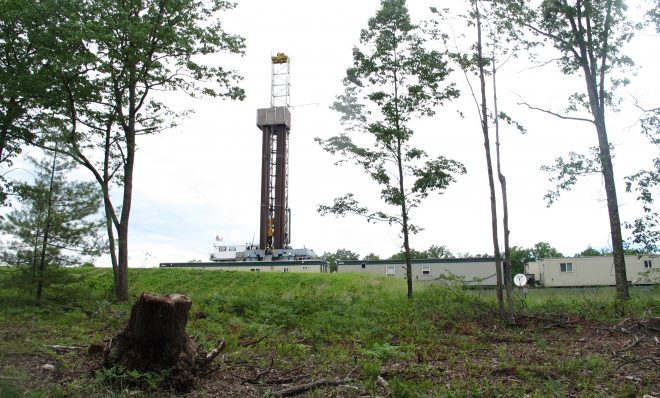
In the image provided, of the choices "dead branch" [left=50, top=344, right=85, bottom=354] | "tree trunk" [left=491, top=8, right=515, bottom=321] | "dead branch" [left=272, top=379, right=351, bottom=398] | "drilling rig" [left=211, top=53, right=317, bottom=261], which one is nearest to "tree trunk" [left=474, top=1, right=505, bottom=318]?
"tree trunk" [left=491, top=8, right=515, bottom=321]

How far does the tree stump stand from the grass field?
219mm

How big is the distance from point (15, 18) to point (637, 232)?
19.8 m

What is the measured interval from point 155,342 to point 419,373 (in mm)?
3406


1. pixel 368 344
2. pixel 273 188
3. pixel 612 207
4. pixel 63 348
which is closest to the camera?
pixel 63 348

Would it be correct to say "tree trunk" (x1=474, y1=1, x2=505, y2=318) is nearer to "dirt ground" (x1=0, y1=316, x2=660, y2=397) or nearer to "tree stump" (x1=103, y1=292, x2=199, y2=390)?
"dirt ground" (x1=0, y1=316, x2=660, y2=397)

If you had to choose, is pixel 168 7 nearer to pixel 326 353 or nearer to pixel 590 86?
pixel 326 353

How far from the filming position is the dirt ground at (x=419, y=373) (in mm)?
5484

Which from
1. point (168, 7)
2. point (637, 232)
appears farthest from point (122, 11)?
point (637, 232)

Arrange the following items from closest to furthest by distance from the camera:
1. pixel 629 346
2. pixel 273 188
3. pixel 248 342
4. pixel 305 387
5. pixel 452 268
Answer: pixel 305 387 → pixel 629 346 → pixel 248 342 → pixel 452 268 → pixel 273 188

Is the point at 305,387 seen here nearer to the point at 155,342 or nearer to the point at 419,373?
the point at 419,373

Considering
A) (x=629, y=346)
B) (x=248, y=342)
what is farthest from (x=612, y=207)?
(x=248, y=342)

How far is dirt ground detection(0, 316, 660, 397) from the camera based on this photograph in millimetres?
5484

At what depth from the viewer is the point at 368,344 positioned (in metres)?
8.52

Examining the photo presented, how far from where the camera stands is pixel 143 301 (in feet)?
19.0
